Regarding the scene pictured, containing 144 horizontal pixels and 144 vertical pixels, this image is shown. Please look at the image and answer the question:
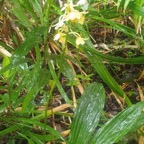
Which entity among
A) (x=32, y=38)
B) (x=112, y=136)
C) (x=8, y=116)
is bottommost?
(x=112, y=136)

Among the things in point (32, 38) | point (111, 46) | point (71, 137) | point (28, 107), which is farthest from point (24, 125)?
point (111, 46)

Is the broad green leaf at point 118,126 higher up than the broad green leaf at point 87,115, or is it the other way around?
the broad green leaf at point 87,115

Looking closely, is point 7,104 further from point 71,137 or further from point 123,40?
point 123,40

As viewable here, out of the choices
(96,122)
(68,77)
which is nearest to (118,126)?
(96,122)

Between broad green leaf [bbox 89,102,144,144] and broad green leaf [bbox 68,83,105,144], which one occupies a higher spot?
broad green leaf [bbox 68,83,105,144]

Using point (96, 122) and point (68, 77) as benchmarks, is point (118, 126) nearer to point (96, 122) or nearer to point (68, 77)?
point (96, 122)
